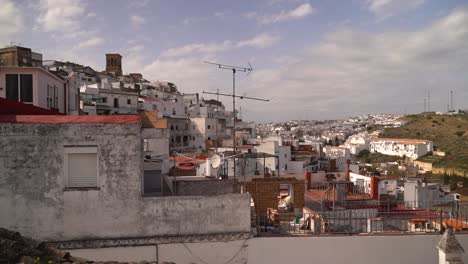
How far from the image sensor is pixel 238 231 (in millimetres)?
11500

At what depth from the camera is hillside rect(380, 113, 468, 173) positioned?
81.0 meters

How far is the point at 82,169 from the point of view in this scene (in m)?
11.0

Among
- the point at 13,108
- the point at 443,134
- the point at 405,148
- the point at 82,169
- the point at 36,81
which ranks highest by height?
the point at 36,81

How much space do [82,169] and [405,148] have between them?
315 feet

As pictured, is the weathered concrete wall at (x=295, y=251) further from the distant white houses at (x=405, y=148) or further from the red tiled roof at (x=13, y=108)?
the distant white houses at (x=405, y=148)

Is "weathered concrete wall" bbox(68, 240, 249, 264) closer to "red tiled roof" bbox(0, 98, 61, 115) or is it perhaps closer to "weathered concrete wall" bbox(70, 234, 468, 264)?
"weathered concrete wall" bbox(70, 234, 468, 264)

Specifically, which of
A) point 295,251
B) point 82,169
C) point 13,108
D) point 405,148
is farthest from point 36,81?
point 405,148

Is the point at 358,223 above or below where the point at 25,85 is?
below

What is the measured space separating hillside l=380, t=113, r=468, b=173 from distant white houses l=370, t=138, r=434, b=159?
116 inches

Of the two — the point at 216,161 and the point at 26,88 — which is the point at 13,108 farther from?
the point at 216,161

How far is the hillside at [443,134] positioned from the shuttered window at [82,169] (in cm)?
7474

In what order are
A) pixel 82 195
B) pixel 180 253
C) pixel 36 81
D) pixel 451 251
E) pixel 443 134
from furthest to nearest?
pixel 443 134, pixel 36 81, pixel 180 253, pixel 82 195, pixel 451 251

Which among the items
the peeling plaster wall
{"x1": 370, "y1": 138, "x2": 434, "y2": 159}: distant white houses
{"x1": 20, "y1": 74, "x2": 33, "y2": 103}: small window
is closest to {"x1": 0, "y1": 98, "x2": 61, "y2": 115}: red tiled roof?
the peeling plaster wall

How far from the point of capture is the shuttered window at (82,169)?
10906mm
